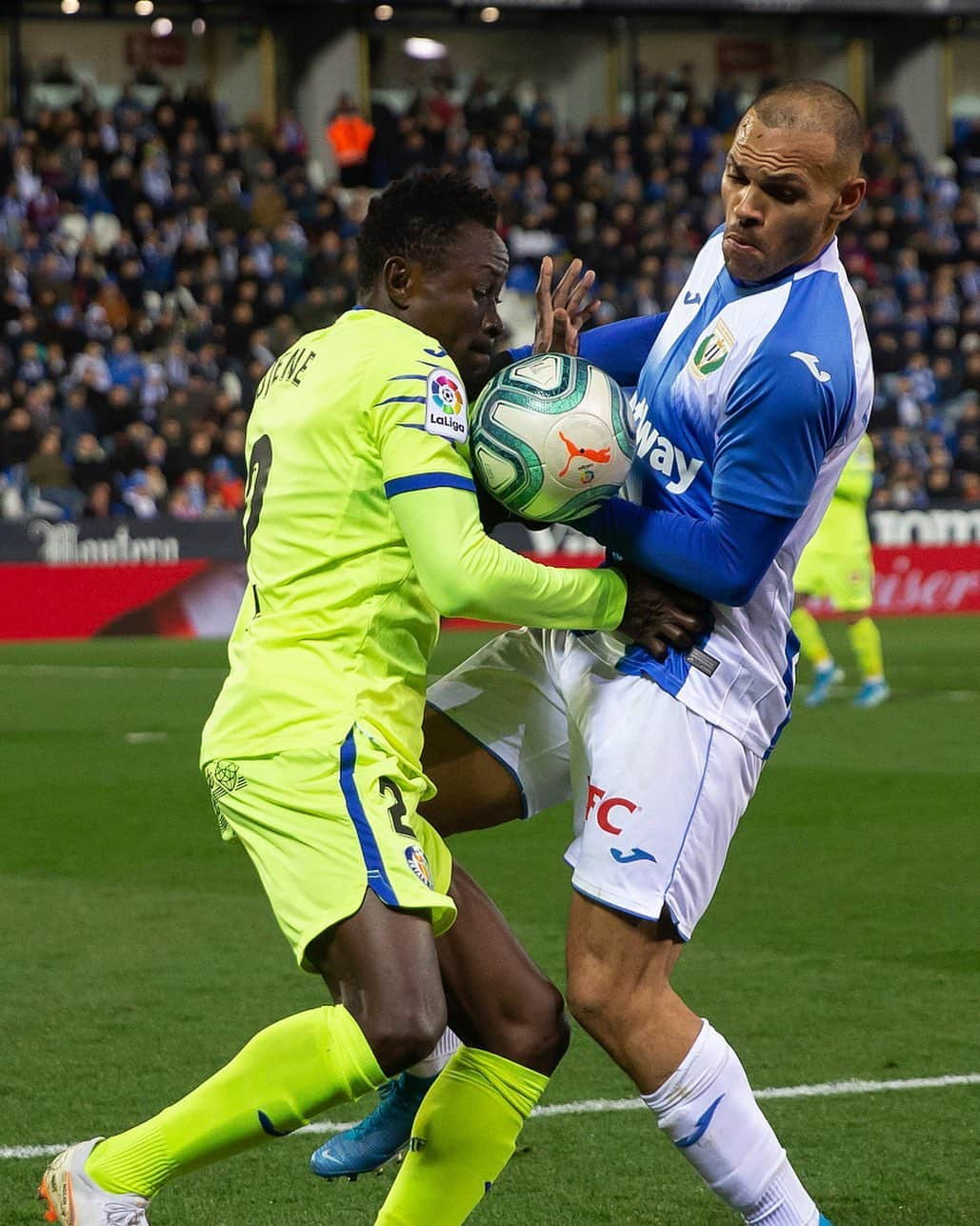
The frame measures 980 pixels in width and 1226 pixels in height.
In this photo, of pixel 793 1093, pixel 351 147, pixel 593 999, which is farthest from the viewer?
pixel 351 147

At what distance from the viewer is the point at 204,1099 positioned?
3240 mm

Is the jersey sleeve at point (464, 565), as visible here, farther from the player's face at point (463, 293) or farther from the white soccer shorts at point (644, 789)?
the player's face at point (463, 293)

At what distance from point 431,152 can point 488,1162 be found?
2595 cm

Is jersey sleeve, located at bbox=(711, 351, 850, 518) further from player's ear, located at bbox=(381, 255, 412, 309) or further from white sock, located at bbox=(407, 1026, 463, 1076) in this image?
white sock, located at bbox=(407, 1026, 463, 1076)

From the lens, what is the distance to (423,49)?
3200 cm

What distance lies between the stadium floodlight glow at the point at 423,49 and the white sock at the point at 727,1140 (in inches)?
1188

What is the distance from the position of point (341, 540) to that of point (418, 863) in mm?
588

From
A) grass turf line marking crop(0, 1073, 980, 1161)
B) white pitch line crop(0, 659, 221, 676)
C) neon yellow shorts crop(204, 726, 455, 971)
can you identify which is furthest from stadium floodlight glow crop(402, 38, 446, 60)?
neon yellow shorts crop(204, 726, 455, 971)

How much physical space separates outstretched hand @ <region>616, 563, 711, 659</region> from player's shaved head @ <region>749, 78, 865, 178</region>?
0.86m

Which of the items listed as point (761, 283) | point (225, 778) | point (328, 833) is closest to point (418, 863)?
point (328, 833)

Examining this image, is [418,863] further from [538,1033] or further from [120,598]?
[120,598]

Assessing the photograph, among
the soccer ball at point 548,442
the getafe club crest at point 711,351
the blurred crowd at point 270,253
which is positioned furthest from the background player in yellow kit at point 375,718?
the blurred crowd at point 270,253

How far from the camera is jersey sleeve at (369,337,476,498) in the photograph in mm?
3346

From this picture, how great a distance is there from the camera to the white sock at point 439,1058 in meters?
4.05
